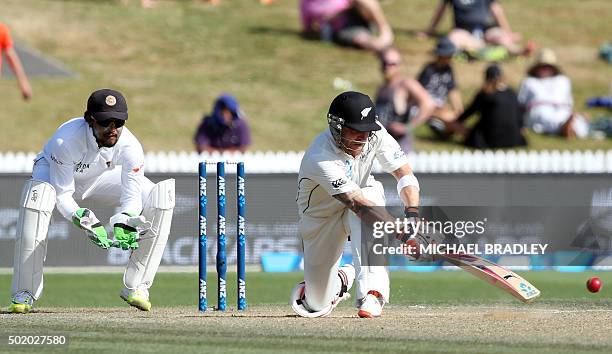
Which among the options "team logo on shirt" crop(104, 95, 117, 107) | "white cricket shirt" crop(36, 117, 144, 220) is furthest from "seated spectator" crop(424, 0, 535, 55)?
"team logo on shirt" crop(104, 95, 117, 107)

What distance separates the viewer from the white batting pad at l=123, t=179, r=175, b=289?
10023mm

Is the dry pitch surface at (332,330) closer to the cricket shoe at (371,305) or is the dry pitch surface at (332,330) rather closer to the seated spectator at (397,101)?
the cricket shoe at (371,305)

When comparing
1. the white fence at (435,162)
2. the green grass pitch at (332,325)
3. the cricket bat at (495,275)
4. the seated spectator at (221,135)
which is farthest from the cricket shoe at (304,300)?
the seated spectator at (221,135)

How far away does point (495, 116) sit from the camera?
18.8m

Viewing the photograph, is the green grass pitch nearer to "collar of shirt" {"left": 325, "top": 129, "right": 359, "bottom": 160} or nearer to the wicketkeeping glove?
the wicketkeeping glove

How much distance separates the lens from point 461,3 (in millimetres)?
21641

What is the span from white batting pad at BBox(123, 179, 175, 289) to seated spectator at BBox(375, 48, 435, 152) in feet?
26.4

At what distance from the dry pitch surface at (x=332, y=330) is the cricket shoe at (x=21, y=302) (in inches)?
4.5

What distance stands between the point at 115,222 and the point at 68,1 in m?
16.2

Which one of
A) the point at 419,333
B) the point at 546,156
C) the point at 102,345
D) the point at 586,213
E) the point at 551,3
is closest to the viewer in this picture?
the point at 102,345

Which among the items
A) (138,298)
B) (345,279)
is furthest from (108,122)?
(345,279)

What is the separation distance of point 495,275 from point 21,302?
3.26m

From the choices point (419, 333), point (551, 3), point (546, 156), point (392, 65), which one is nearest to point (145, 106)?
point (392, 65)

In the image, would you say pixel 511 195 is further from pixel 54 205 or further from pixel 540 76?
pixel 54 205
